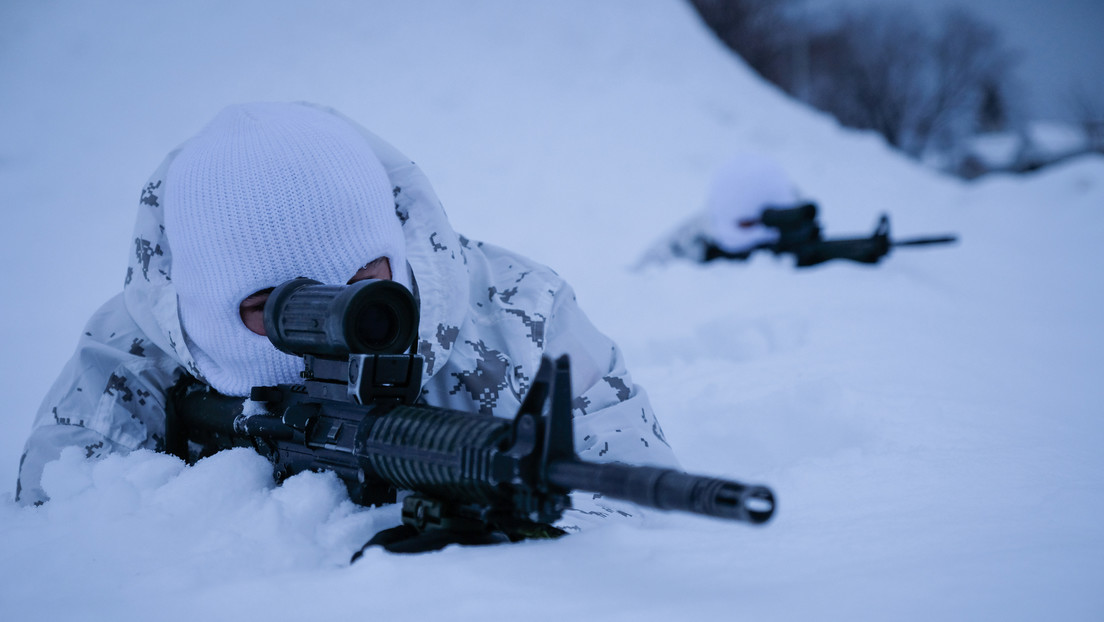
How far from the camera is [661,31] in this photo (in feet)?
27.4

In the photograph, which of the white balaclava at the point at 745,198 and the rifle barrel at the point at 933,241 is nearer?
the rifle barrel at the point at 933,241

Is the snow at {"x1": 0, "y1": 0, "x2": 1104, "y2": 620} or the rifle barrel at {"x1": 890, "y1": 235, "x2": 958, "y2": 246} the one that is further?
the rifle barrel at {"x1": 890, "y1": 235, "x2": 958, "y2": 246}

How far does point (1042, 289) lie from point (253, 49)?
4.78m

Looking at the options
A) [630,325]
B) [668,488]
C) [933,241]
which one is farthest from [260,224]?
[933,241]

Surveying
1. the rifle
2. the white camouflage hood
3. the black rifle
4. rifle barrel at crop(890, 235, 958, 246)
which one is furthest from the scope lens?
the black rifle

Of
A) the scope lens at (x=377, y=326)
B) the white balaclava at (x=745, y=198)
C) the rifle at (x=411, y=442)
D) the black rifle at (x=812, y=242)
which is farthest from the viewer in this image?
the white balaclava at (x=745, y=198)

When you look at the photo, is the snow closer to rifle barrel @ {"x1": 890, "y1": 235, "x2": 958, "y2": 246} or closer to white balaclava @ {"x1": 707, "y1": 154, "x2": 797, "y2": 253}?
rifle barrel @ {"x1": 890, "y1": 235, "x2": 958, "y2": 246}

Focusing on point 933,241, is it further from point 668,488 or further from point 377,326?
point 668,488

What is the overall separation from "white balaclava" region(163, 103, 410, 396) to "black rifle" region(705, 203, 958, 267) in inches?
148

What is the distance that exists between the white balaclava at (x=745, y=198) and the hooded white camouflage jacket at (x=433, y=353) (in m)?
3.88

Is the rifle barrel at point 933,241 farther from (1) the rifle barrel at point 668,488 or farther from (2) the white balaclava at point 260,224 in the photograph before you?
(1) the rifle barrel at point 668,488

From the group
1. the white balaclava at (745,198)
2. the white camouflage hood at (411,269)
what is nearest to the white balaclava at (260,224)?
the white camouflage hood at (411,269)

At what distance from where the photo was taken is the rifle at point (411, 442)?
2.64 ft

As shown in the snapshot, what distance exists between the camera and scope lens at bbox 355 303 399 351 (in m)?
1.04
